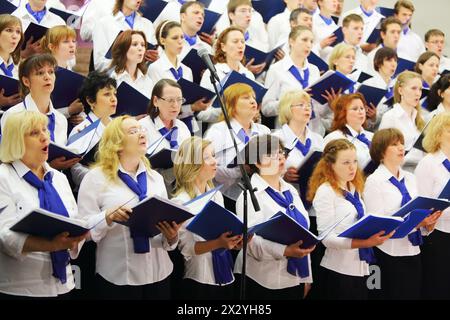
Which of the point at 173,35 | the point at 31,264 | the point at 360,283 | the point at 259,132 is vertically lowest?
the point at 360,283

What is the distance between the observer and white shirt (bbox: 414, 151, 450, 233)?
18.2ft

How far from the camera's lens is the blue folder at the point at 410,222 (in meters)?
4.90

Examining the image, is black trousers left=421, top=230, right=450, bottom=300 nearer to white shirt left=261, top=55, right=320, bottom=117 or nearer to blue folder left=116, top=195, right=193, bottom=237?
white shirt left=261, top=55, right=320, bottom=117

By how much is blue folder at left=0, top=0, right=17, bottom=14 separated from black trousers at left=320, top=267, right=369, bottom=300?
9.33 feet

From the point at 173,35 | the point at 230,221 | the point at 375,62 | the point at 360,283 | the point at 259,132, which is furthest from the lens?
the point at 375,62

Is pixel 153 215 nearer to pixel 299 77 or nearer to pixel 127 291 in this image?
pixel 127 291

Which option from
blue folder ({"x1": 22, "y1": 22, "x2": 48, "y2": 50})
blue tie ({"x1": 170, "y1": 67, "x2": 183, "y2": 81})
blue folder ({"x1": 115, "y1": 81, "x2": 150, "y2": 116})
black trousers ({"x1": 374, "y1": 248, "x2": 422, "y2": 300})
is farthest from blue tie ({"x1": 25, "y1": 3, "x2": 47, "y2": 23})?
black trousers ({"x1": 374, "y1": 248, "x2": 422, "y2": 300})

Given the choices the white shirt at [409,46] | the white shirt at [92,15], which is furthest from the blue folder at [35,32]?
the white shirt at [409,46]

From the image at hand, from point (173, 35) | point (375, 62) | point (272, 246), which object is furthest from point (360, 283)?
point (375, 62)

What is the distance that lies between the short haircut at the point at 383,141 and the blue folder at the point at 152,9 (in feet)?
8.21

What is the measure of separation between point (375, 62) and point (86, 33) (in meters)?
2.32
